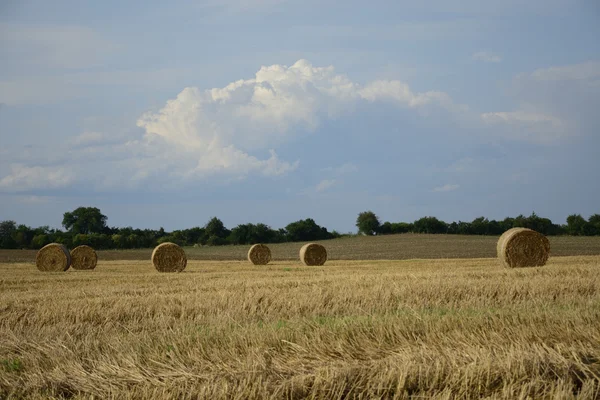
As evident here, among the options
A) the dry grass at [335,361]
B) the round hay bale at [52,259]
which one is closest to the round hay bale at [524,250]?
the dry grass at [335,361]

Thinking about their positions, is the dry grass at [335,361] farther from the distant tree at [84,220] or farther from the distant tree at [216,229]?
Answer: the distant tree at [84,220]

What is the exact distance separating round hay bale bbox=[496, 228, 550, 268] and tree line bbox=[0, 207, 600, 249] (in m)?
39.6

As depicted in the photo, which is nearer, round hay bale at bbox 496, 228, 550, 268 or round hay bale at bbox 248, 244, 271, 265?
round hay bale at bbox 496, 228, 550, 268

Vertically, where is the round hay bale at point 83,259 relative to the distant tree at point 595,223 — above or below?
below

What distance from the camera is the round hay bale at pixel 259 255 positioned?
31.7m

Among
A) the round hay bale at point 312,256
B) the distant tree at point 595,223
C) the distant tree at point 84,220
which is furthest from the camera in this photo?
the distant tree at point 84,220

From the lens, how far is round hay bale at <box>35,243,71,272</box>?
85.1 ft

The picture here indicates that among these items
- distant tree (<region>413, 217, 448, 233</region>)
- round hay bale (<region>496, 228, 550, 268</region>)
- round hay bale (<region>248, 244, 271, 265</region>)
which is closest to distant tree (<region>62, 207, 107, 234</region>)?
distant tree (<region>413, 217, 448, 233</region>)

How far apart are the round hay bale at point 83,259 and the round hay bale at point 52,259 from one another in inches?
72.6

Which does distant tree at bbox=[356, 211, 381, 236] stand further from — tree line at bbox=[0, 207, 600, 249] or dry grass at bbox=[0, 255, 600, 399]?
dry grass at bbox=[0, 255, 600, 399]

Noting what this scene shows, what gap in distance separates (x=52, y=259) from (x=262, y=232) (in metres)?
38.1

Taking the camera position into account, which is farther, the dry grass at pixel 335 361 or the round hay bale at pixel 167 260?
the round hay bale at pixel 167 260

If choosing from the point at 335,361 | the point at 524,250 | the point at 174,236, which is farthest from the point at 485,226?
the point at 335,361

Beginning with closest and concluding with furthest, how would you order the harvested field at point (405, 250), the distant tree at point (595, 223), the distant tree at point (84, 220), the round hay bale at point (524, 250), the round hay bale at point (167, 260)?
the round hay bale at point (524, 250)
the round hay bale at point (167, 260)
the harvested field at point (405, 250)
the distant tree at point (595, 223)
the distant tree at point (84, 220)
